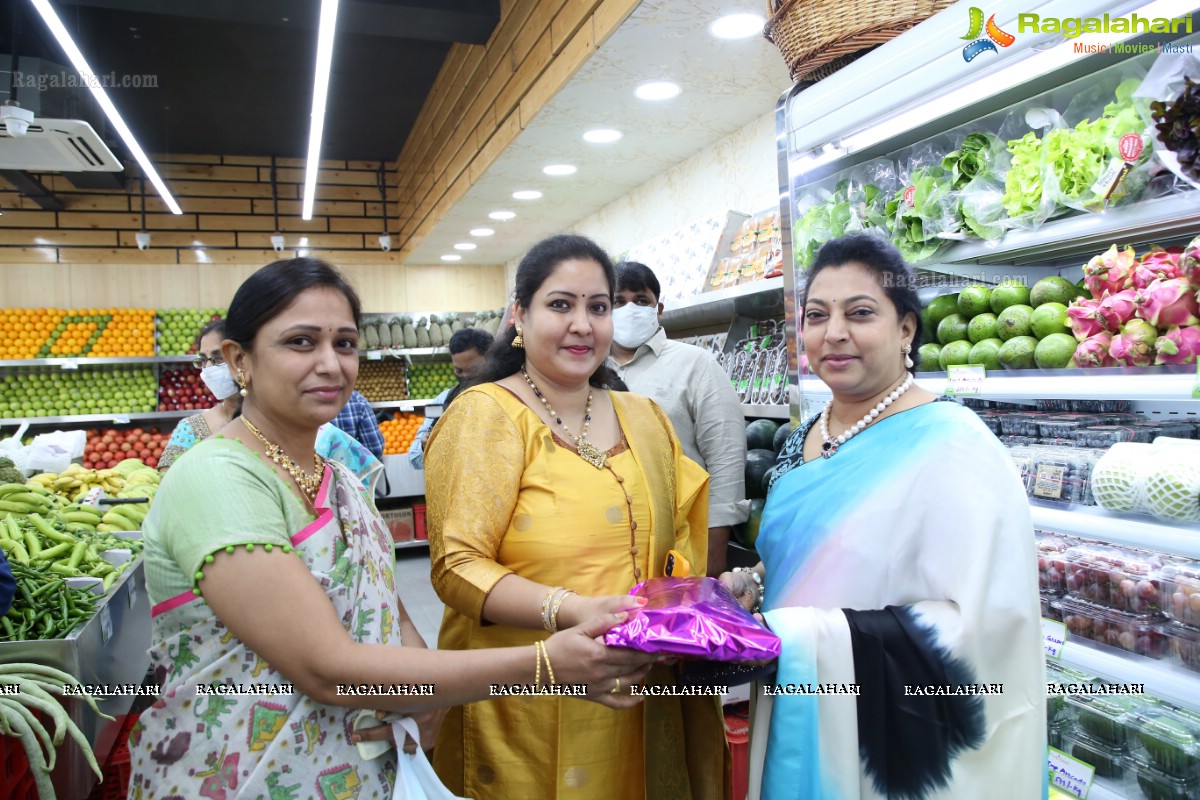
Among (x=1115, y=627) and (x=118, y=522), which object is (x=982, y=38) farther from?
(x=118, y=522)

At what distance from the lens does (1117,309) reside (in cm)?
169

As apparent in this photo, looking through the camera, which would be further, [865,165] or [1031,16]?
[865,165]

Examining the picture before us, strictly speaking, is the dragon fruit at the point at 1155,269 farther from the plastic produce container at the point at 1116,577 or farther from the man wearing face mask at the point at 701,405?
the man wearing face mask at the point at 701,405

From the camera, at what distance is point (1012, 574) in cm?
129

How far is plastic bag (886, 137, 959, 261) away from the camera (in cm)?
210

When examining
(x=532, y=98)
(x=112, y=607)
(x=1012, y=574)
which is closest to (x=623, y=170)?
(x=532, y=98)

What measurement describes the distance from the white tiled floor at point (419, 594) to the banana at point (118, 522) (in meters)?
1.61

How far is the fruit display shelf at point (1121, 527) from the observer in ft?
4.95

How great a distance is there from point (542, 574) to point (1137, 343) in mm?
1366

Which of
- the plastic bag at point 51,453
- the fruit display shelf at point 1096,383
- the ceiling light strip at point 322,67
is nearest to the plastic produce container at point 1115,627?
the fruit display shelf at point 1096,383

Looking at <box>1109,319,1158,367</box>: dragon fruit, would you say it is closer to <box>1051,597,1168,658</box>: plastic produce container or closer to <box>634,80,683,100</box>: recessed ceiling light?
<box>1051,597,1168,658</box>: plastic produce container

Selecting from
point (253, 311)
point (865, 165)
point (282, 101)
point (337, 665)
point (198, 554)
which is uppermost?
point (282, 101)

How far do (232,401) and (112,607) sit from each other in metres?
1.29

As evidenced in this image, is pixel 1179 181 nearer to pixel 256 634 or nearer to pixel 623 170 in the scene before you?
pixel 256 634
